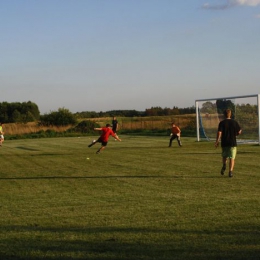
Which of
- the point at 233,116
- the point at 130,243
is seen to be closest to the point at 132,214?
the point at 130,243

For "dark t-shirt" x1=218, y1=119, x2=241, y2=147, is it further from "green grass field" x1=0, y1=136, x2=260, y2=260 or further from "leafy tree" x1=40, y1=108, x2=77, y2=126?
"leafy tree" x1=40, y1=108, x2=77, y2=126

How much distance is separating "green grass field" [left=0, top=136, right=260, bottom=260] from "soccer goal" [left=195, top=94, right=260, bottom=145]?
16933 millimetres

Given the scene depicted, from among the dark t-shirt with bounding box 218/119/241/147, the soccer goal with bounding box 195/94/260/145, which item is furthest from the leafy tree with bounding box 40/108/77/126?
the dark t-shirt with bounding box 218/119/241/147

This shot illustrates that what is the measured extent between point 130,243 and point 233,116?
29230 mm

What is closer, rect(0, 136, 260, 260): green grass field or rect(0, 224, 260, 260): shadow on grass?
rect(0, 224, 260, 260): shadow on grass

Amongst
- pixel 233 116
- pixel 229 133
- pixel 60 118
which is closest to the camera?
pixel 229 133

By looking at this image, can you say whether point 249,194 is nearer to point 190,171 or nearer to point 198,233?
point 198,233

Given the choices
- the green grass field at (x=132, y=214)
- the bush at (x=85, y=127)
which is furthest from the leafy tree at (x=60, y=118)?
the green grass field at (x=132, y=214)

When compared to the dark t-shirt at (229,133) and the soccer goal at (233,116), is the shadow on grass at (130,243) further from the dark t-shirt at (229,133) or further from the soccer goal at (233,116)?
the soccer goal at (233,116)

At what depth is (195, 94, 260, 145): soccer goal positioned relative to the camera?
35.2m

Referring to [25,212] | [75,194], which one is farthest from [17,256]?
[75,194]

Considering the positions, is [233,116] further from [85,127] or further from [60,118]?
[60,118]

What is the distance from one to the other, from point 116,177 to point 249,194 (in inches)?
224

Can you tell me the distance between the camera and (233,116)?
3644 cm
